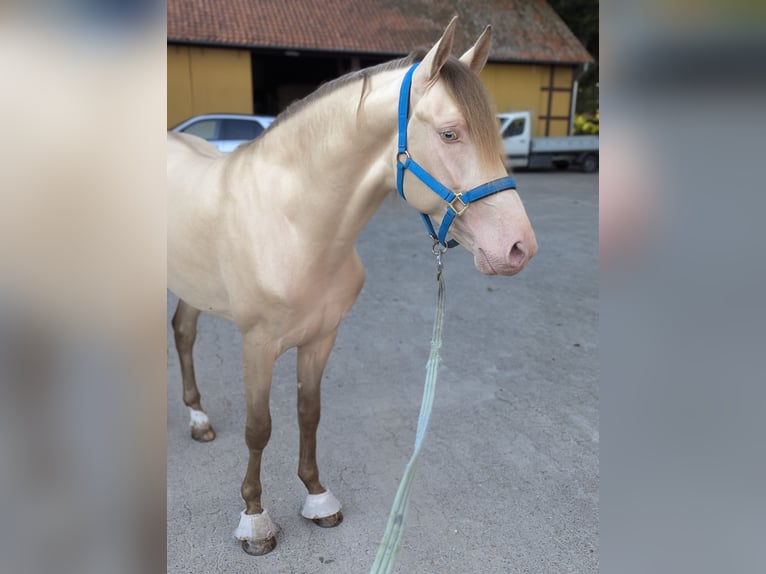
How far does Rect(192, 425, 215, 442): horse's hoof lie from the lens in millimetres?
2830

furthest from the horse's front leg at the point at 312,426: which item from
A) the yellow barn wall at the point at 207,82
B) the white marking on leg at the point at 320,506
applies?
the yellow barn wall at the point at 207,82

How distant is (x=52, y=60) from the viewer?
0.45m

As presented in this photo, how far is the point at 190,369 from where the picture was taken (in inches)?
116

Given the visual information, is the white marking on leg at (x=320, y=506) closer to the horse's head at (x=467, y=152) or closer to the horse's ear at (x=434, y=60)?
the horse's head at (x=467, y=152)

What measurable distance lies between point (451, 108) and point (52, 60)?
41.7 inches

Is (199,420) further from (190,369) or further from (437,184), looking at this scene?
(437,184)

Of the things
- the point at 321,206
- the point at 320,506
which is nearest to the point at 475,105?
the point at 321,206

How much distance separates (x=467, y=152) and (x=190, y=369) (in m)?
2.16

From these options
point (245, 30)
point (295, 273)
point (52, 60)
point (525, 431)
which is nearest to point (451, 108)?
point (295, 273)

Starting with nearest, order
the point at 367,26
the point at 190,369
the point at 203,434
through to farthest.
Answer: the point at 203,434 → the point at 190,369 → the point at 367,26

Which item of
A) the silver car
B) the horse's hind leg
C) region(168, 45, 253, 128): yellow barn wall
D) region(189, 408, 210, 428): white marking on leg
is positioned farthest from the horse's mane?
region(168, 45, 253, 128): yellow barn wall

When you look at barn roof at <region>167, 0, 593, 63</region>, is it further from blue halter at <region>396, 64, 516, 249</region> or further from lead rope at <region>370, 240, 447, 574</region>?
lead rope at <region>370, 240, 447, 574</region>

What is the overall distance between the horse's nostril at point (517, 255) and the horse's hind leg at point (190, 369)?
2.05 m

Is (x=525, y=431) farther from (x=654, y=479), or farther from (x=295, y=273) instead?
(x=654, y=479)
